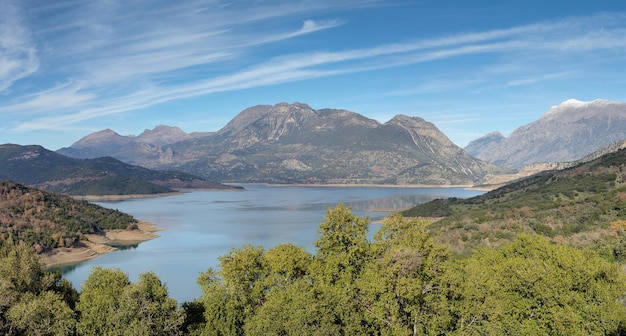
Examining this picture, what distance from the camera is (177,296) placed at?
216ft

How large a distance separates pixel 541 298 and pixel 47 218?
12942cm

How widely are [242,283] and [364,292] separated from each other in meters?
9.89

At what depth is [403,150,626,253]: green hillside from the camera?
Answer: 258 feet

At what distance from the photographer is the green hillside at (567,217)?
78656 mm

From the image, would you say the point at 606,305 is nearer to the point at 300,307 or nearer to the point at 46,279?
the point at 300,307

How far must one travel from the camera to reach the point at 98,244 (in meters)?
120

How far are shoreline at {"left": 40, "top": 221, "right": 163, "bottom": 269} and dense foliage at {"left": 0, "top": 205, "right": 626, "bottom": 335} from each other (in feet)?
215

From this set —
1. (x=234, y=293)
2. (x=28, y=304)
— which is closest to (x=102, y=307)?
(x=28, y=304)

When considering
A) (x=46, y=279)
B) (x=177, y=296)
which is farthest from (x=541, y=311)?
(x=177, y=296)

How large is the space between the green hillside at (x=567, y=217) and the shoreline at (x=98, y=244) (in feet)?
263

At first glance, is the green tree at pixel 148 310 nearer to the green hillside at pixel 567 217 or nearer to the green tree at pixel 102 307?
the green tree at pixel 102 307

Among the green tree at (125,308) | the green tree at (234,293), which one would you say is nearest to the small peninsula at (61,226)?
the green tree at (125,308)

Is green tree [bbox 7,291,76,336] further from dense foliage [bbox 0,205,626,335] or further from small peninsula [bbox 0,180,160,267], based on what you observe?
small peninsula [bbox 0,180,160,267]

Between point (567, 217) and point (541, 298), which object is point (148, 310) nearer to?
point (541, 298)
